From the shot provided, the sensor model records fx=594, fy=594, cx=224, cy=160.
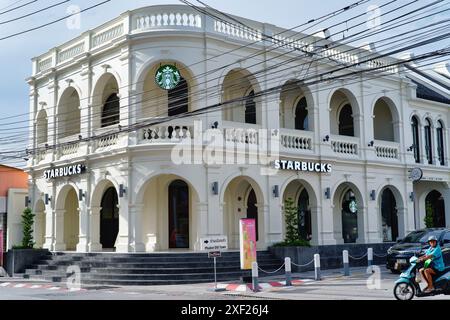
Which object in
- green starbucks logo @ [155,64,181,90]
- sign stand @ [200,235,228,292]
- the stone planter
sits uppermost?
green starbucks logo @ [155,64,181,90]

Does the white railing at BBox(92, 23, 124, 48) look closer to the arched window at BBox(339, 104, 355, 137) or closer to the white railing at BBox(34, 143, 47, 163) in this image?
the white railing at BBox(34, 143, 47, 163)

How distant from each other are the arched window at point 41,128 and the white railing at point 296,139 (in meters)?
12.4

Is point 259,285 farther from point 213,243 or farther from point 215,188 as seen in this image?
point 215,188

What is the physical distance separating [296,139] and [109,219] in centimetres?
959

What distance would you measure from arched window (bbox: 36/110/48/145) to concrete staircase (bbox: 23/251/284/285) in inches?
345

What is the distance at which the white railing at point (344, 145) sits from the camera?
27547mm

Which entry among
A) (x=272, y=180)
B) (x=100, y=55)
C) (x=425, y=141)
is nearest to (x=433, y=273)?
(x=272, y=180)

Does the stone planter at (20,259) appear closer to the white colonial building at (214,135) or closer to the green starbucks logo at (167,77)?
the white colonial building at (214,135)

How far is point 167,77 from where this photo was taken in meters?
23.0

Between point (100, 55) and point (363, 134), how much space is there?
42.1 feet

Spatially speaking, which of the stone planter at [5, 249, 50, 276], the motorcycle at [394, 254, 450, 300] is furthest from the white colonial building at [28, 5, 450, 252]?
the motorcycle at [394, 254, 450, 300]

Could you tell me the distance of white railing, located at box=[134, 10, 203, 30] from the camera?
2330cm

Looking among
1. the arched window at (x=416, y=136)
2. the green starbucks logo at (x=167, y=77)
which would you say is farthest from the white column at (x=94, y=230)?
the arched window at (x=416, y=136)

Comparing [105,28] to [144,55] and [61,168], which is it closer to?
[144,55]
